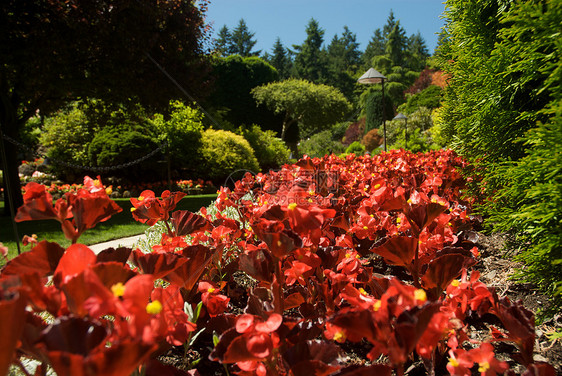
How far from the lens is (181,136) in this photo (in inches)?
501

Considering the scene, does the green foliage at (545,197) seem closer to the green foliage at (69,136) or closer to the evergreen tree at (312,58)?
the green foliage at (69,136)

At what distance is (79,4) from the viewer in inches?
241

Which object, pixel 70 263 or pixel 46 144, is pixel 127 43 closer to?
pixel 70 263

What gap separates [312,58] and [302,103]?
28.5m

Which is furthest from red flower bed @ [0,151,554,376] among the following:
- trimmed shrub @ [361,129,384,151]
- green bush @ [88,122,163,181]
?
trimmed shrub @ [361,129,384,151]

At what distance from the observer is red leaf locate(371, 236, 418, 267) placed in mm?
954

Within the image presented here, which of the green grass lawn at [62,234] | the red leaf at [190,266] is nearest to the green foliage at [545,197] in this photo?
→ the red leaf at [190,266]

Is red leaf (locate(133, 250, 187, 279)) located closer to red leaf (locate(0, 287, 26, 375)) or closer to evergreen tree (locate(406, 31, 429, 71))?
red leaf (locate(0, 287, 26, 375))

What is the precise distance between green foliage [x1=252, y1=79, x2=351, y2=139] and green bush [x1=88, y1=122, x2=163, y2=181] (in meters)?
14.5

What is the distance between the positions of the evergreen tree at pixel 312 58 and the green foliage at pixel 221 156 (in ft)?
123

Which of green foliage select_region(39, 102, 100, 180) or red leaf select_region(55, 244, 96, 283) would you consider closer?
red leaf select_region(55, 244, 96, 283)

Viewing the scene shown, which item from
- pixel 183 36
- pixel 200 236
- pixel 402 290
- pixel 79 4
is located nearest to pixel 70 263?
pixel 402 290

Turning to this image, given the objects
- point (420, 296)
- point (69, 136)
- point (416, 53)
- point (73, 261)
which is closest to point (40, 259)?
point (73, 261)

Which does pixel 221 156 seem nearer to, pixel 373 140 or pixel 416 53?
pixel 373 140
